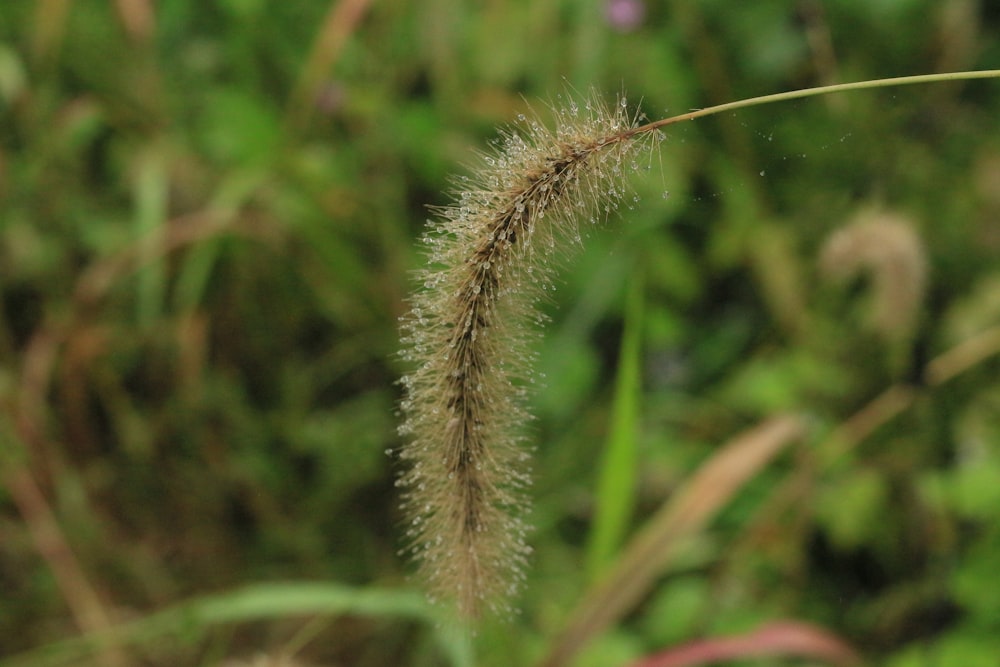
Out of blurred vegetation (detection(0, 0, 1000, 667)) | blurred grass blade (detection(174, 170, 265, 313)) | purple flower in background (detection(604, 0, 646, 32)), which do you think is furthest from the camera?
purple flower in background (detection(604, 0, 646, 32))

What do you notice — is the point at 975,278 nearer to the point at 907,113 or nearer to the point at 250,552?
the point at 907,113

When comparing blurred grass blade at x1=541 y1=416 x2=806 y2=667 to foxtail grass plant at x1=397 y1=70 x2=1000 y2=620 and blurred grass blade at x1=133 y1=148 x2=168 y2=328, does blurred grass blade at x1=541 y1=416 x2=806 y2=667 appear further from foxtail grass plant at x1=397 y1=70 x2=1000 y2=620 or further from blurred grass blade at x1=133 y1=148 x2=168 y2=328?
blurred grass blade at x1=133 y1=148 x2=168 y2=328

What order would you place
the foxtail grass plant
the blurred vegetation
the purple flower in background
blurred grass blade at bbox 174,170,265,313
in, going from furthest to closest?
the purple flower in background, blurred grass blade at bbox 174,170,265,313, the blurred vegetation, the foxtail grass plant

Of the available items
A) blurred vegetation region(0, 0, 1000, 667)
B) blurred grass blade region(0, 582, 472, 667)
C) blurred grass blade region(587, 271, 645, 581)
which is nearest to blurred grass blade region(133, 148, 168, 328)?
blurred vegetation region(0, 0, 1000, 667)

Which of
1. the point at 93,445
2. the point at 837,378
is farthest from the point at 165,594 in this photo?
the point at 837,378

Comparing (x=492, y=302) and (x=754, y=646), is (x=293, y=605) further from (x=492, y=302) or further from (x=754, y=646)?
(x=492, y=302)

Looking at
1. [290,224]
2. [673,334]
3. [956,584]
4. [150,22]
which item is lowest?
[956,584]

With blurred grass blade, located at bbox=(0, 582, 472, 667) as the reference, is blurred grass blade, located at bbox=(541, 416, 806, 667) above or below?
below

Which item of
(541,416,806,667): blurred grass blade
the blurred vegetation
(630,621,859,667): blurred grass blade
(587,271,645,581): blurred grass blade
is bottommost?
(630,621,859,667): blurred grass blade
